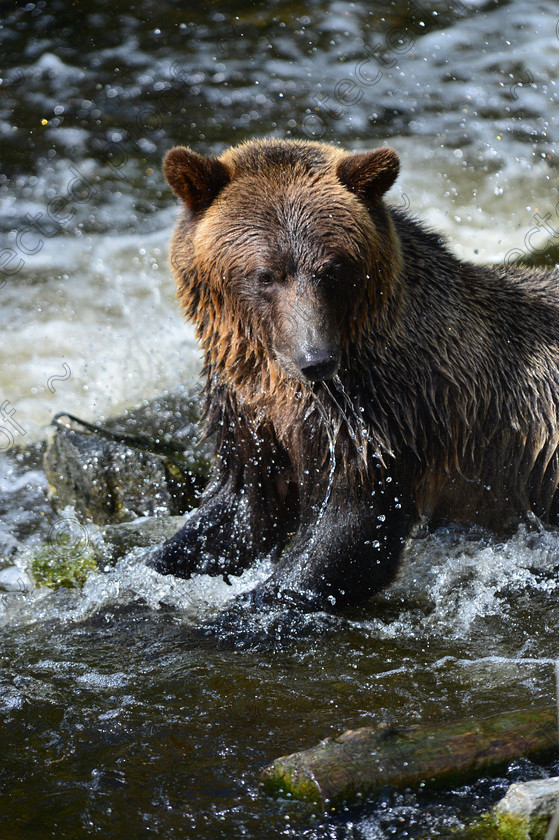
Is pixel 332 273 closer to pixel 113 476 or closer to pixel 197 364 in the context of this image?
pixel 113 476

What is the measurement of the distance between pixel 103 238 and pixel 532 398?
24.5ft

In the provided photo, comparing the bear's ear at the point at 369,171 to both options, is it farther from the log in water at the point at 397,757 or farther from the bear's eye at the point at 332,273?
the log in water at the point at 397,757

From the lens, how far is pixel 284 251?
5.20 meters

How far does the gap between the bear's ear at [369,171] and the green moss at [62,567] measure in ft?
10.7

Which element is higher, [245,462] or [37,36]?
[37,36]

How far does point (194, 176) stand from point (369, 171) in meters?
1.01

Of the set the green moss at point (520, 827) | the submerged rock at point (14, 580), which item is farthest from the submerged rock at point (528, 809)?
the submerged rock at point (14, 580)

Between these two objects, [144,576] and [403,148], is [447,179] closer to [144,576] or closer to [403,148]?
[403,148]

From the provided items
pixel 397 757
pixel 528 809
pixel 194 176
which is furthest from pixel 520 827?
pixel 194 176

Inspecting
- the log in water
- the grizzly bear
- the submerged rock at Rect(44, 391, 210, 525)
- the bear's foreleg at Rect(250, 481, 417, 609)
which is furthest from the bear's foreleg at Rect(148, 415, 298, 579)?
the log in water

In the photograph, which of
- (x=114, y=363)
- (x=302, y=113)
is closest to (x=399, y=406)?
(x=114, y=363)

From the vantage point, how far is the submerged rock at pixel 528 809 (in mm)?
3297

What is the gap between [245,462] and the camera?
6.22 metres

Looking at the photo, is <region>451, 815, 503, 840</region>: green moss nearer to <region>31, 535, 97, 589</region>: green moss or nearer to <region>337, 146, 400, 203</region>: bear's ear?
<region>337, 146, 400, 203</region>: bear's ear
